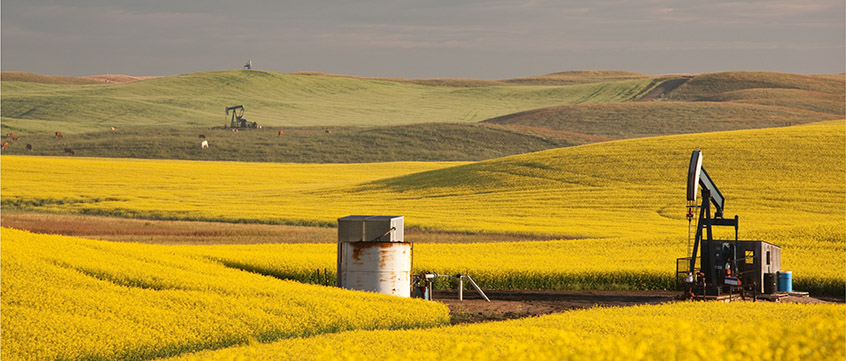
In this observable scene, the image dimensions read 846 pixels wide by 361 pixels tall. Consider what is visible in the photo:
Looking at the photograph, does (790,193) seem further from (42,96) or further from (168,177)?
(42,96)

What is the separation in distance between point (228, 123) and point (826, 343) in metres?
125

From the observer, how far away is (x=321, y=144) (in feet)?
322

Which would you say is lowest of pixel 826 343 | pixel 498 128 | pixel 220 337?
pixel 220 337

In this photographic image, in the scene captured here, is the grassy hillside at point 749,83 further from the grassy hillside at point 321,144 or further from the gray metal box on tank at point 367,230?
the gray metal box on tank at point 367,230

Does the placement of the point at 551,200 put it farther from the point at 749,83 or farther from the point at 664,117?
the point at 749,83

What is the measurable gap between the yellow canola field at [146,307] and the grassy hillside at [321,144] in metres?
70.6

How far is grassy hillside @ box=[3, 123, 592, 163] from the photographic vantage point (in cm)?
9125

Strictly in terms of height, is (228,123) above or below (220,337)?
above

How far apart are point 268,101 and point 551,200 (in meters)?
117

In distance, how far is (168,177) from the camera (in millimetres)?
66938

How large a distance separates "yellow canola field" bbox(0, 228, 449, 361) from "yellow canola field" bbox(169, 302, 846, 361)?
5.52 feet

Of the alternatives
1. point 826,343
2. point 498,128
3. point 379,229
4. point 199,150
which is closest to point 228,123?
point 199,150

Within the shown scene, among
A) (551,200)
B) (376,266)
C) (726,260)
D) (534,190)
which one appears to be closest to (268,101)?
(534,190)

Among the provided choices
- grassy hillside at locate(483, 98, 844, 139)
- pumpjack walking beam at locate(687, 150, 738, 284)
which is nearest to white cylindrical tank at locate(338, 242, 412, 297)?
pumpjack walking beam at locate(687, 150, 738, 284)
